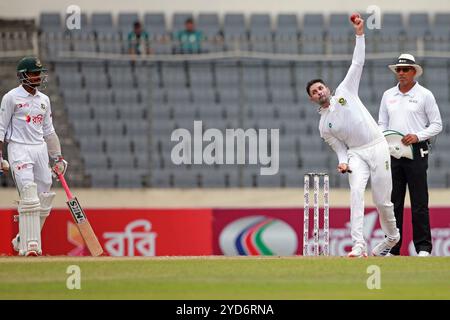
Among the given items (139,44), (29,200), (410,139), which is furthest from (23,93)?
(139,44)

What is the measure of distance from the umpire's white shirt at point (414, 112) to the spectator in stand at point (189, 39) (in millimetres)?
7467

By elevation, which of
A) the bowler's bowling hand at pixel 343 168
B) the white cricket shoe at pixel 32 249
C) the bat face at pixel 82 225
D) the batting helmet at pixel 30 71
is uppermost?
the batting helmet at pixel 30 71

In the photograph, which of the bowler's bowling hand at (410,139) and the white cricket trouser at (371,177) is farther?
the bowler's bowling hand at (410,139)

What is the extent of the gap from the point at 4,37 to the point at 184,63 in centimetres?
265

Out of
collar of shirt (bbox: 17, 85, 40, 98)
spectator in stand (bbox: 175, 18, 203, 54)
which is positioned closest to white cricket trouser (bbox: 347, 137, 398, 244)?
collar of shirt (bbox: 17, 85, 40, 98)

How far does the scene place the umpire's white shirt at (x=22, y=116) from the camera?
48.4ft

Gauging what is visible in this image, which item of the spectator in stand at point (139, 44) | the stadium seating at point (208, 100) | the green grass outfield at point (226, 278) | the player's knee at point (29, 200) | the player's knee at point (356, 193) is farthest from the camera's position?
the spectator in stand at point (139, 44)

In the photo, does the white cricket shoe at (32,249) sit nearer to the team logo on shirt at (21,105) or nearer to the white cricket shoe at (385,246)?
the team logo on shirt at (21,105)

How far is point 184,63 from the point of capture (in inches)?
888

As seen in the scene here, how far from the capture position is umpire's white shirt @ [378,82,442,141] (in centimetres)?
1499

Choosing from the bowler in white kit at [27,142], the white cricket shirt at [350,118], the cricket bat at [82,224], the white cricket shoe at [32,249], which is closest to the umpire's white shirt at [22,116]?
the bowler in white kit at [27,142]

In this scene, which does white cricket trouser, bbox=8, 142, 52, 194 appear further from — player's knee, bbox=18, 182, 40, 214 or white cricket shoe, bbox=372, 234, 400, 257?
white cricket shoe, bbox=372, 234, 400, 257

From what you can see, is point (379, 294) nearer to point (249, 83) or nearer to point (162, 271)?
point (162, 271)

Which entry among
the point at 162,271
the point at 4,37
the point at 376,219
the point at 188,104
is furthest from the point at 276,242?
the point at 162,271
